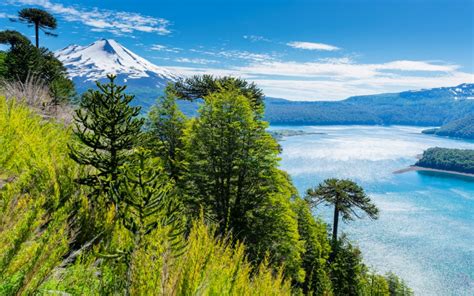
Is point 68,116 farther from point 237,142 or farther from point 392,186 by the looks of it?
point 392,186

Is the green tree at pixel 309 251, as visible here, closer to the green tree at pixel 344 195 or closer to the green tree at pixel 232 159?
the green tree at pixel 344 195

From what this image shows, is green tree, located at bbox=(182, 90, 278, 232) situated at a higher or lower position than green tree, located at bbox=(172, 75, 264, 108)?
lower

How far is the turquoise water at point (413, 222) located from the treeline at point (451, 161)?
7830mm

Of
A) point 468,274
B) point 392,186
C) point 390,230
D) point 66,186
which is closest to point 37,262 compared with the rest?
point 66,186

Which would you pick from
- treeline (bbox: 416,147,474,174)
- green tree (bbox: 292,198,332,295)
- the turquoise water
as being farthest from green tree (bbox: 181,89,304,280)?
treeline (bbox: 416,147,474,174)

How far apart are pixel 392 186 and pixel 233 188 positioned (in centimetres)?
8745

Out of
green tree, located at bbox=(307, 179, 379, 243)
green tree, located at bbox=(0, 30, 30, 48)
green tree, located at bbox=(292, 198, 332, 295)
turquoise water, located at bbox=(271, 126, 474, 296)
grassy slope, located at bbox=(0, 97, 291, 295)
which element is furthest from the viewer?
turquoise water, located at bbox=(271, 126, 474, 296)

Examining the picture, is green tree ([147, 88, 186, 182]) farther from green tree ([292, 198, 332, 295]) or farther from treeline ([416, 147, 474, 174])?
treeline ([416, 147, 474, 174])

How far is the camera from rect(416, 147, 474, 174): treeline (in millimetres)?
122225

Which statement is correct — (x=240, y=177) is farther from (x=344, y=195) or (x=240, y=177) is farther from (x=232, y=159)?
(x=344, y=195)

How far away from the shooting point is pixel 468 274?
4534 centimetres

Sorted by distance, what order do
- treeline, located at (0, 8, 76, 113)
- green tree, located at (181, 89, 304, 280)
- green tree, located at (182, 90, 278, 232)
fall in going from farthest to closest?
green tree, located at (182, 90, 278, 232) < green tree, located at (181, 89, 304, 280) < treeline, located at (0, 8, 76, 113)

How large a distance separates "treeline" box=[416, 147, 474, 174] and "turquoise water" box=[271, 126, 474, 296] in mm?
7830

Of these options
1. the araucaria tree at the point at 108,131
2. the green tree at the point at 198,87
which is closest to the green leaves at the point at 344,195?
the green tree at the point at 198,87
